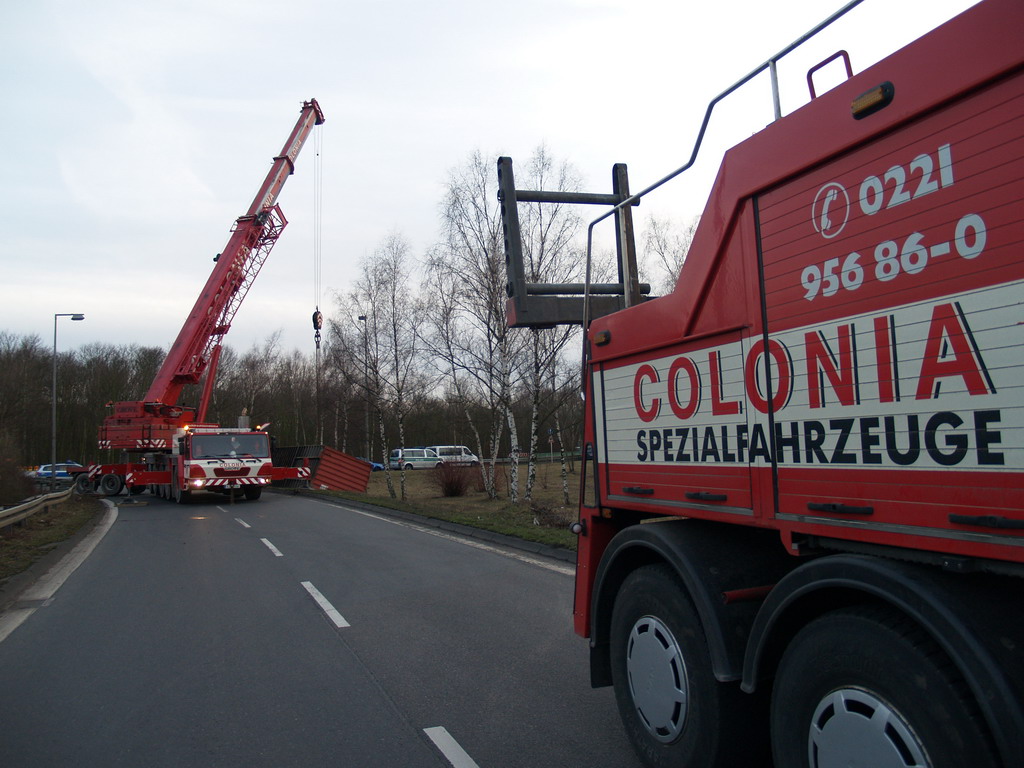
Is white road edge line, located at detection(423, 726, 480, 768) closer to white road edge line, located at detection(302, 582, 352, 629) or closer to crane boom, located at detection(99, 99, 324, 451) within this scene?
white road edge line, located at detection(302, 582, 352, 629)

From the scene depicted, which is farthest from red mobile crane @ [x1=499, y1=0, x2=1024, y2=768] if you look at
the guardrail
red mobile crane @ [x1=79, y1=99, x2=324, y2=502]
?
red mobile crane @ [x1=79, y1=99, x2=324, y2=502]

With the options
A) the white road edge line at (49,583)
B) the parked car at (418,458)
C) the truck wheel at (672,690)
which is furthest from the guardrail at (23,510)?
the parked car at (418,458)

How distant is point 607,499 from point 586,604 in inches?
27.2

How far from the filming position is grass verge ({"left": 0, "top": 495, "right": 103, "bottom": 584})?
10.9 meters

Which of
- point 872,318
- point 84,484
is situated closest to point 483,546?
point 872,318

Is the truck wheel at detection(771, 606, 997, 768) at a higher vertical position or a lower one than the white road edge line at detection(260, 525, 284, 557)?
higher

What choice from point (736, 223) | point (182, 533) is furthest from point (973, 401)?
point (182, 533)

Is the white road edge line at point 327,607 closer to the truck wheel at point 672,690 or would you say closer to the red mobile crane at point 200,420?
the truck wheel at point 672,690

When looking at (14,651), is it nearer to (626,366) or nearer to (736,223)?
(626,366)

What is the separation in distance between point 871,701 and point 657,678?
4.52 ft

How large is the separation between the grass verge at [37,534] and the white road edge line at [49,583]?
15.9 inches

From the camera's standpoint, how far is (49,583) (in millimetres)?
9297

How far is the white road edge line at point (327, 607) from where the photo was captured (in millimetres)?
6793

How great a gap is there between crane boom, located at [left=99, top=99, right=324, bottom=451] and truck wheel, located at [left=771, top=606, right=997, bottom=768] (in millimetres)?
23823
